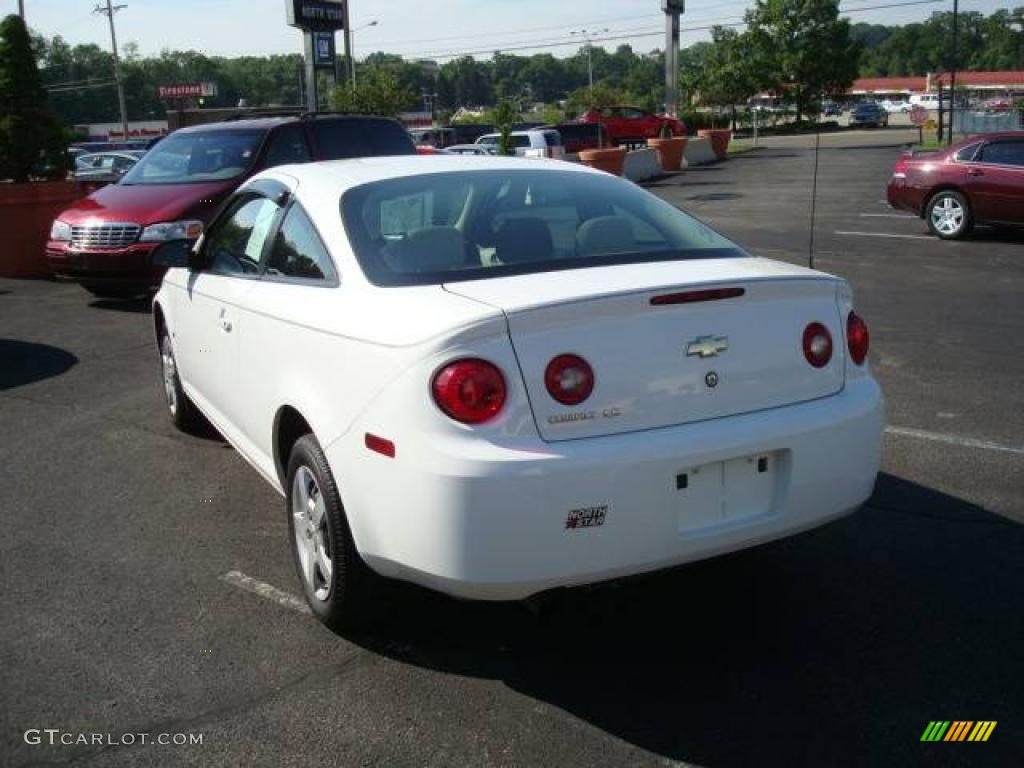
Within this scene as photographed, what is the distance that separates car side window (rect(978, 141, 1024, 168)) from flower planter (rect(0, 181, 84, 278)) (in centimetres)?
1270

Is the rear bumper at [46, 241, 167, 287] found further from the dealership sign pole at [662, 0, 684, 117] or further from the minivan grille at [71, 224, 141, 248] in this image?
the dealership sign pole at [662, 0, 684, 117]

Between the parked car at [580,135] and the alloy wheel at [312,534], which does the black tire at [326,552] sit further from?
the parked car at [580,135]

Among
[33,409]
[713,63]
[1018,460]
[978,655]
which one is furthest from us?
[713,63]

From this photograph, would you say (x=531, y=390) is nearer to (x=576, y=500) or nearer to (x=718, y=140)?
(x=576, y=500)

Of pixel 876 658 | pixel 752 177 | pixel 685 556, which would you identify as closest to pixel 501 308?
pixel 685 556

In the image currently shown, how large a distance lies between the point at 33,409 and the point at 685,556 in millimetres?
5449

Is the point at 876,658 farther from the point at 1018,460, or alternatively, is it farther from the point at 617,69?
the point at 617,69

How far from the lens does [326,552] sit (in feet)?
12.1

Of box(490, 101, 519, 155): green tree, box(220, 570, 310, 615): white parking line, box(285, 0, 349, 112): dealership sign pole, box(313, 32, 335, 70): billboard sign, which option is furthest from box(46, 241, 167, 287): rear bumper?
box(313, 32, 335, 70): billboard sign

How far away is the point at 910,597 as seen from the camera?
12.8 feet

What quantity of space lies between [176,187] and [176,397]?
519cm

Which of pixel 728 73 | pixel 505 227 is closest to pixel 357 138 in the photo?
pixel 505 227

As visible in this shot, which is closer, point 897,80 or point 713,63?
point 713,63

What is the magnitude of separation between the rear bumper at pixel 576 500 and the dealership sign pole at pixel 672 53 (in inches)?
1917
